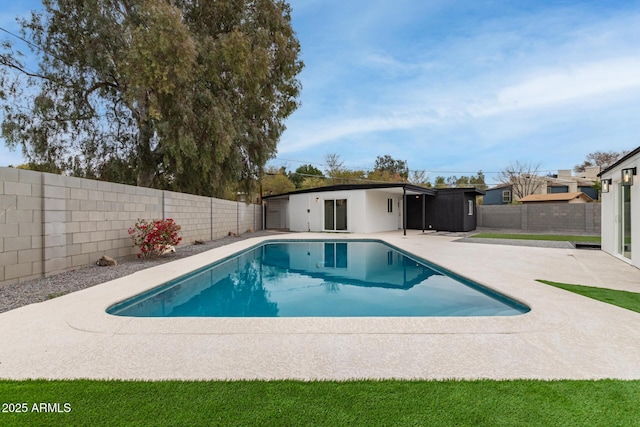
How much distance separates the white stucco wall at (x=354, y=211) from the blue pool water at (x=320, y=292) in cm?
721

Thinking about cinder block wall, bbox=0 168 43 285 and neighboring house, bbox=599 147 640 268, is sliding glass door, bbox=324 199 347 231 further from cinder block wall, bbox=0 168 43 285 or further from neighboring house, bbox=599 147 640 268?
cinder block wall, bbox=0 168 43 285

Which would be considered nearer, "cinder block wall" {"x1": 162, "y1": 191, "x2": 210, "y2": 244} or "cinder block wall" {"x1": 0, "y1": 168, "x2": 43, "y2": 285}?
"cinder block wall" {"x1": 0, "y1": 168, "x2": 43, "y2": 285}

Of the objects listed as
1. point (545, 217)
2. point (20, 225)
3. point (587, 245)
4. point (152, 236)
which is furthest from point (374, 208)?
point (20, 225)

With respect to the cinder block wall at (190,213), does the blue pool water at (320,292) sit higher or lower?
lower

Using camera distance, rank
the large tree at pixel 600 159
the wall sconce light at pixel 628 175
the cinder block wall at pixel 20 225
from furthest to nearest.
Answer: the large tree at pixel 600 159 < the wall sconce light at pixel 628 175 < the cinder block wall at pixel 20 225

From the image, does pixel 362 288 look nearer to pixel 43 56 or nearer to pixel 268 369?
pixel 268 369

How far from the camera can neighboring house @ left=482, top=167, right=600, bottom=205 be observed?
29703 mm

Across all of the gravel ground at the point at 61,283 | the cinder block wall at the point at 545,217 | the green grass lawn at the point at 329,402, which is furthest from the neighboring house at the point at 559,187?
the green grass lawn at the point at 329,402

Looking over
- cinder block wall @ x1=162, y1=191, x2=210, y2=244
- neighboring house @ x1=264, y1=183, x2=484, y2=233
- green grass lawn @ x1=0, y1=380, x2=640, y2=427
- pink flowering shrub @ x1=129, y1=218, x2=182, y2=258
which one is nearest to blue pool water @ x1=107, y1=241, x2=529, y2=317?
pink flowering shrub @ x1=129, y1=218, x2=182, y2=258

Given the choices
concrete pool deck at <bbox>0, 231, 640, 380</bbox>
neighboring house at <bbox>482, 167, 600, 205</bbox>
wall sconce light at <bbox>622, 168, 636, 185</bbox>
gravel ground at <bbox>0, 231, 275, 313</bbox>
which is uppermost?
neighboring house at <bbox>482, 167, 600, 205</bbox>

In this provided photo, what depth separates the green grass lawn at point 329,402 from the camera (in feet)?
5.96

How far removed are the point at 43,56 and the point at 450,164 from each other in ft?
135

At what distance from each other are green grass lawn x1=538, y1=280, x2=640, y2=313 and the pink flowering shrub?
8.16 meters

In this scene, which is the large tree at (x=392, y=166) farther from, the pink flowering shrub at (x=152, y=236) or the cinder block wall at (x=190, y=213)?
the pink flowering shrub at (x=152, y=236)
